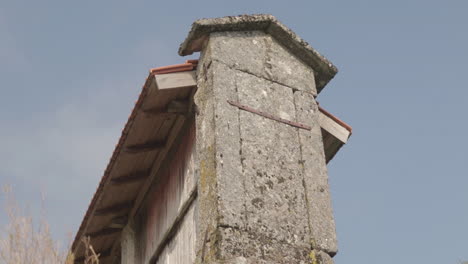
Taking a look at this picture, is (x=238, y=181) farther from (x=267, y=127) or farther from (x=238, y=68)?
(x=238, y=68)

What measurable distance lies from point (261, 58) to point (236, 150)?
40.8 inches

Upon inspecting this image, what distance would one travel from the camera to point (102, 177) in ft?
22.3

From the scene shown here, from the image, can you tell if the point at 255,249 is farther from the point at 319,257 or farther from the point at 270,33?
the point at 270,33

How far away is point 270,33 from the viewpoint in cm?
611

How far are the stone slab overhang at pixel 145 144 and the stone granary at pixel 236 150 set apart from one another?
0.01 metres

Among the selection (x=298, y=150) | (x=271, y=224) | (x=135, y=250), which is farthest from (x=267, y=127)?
(x=135, y=250)

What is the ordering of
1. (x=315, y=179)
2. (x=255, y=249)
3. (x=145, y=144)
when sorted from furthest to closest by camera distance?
1. (x=145, y=144)
2. (x=315, y=179)
3. (x=255, y=249)

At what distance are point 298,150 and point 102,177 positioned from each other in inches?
85.0

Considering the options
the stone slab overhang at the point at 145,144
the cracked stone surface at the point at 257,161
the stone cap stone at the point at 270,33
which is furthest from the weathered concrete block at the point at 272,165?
the stone slab overhang at the point at 145,144

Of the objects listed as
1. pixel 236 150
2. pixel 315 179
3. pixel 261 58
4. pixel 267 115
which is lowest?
pixel 315 179

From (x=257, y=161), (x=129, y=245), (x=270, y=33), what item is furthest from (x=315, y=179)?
(x=129, y=245)

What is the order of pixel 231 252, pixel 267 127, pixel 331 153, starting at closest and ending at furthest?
pixel 231 252
pixel 267 127
pixel 331 153

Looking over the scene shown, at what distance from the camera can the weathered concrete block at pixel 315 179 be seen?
5.30m

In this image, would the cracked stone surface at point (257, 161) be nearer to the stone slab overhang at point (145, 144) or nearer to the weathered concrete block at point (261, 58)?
the weathered concrete block at point (261, 58)
